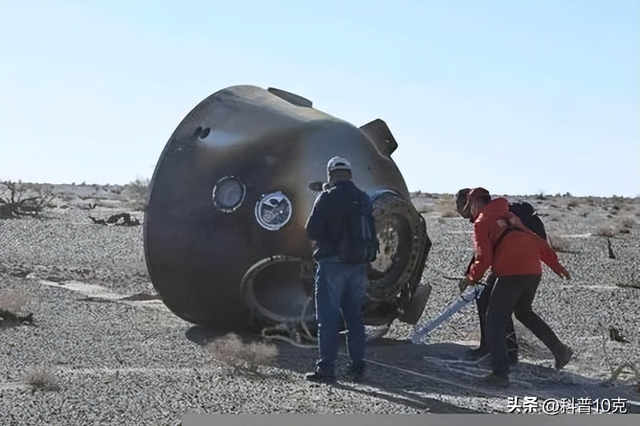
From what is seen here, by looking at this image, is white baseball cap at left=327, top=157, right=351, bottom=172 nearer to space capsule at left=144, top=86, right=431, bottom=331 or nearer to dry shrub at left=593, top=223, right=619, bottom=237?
space capsule at left=144, top=86, right=431, bottom=331

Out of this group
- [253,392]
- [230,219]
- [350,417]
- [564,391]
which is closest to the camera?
[350,417]

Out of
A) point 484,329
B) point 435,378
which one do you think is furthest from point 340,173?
point 484,329

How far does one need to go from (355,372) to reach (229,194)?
1420mm

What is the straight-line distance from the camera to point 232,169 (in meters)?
8.54

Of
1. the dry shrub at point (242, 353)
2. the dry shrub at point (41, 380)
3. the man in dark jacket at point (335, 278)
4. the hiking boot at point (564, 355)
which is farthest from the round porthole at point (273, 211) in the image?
the hiking boot at point (564, 355)

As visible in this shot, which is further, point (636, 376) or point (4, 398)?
point (636, 376)

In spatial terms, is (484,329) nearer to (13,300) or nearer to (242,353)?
(242,353)

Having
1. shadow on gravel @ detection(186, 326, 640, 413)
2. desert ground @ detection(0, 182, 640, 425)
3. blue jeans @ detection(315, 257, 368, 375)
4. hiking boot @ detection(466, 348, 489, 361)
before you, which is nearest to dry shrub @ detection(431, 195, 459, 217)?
desert ground @ detection(0, 182, 640, 425)

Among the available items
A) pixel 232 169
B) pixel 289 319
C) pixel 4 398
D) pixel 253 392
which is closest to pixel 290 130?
pixel 232 169

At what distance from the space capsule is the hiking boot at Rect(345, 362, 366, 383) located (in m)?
0.63

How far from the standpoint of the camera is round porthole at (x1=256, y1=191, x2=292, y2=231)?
27.6 ft

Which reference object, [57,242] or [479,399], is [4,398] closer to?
[479,399]

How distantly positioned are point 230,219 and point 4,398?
6.68ft

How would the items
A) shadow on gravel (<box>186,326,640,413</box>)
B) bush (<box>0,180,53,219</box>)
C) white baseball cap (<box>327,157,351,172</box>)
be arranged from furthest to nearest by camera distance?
bush (<box>0,180,53,219</box>)
white baseball cap (<box>327,157,351,172</box>)
shadow on gravel (<box>186,326,640,413</box>)
